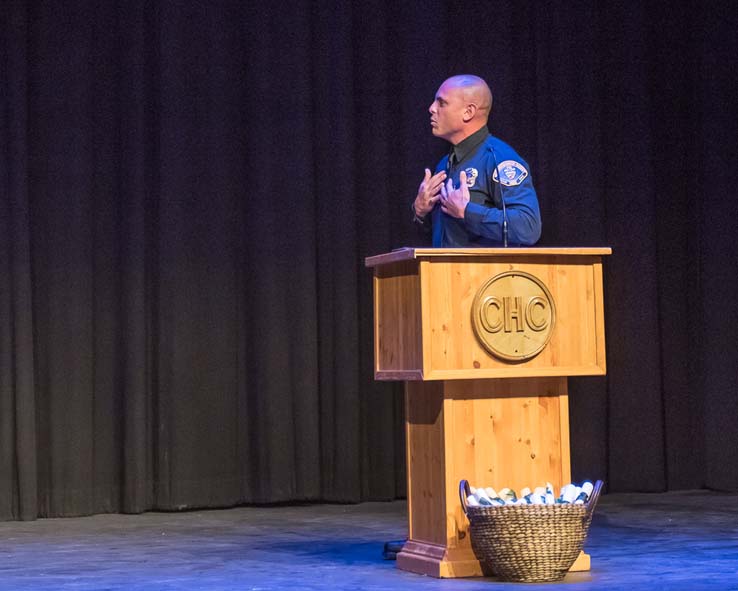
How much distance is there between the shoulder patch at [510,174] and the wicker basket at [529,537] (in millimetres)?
960

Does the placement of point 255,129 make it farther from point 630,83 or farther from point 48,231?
point 630,83

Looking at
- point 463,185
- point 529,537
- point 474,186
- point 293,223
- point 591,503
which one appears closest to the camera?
point 529,537

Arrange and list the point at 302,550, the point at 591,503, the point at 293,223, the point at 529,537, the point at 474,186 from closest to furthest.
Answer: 1. the point at 529,537
2. the point at 591,503
3. the point at 474,186
4. the point at 302,550
5. the point at 293,223

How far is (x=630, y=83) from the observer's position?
6.27 metres

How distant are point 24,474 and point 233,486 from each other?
0.91m

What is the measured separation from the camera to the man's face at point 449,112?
376cm

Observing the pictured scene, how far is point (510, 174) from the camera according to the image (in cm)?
365

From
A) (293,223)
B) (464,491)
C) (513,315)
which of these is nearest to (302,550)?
(464,491)

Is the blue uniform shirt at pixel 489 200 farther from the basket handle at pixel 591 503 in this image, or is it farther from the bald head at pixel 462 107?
the basket handle at pixel 591 503

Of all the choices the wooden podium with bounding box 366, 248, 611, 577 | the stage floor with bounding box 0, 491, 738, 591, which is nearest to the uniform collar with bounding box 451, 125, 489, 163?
the wooden podium with bounding box 366, 248, 611, 577

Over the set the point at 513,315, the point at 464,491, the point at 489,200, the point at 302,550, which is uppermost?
the point at 489,200

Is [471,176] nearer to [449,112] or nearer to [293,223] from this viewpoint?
[449,112]

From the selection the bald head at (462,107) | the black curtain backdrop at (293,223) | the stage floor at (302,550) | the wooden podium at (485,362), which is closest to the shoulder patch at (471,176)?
the bald head at (462,107)

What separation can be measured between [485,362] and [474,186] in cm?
56
